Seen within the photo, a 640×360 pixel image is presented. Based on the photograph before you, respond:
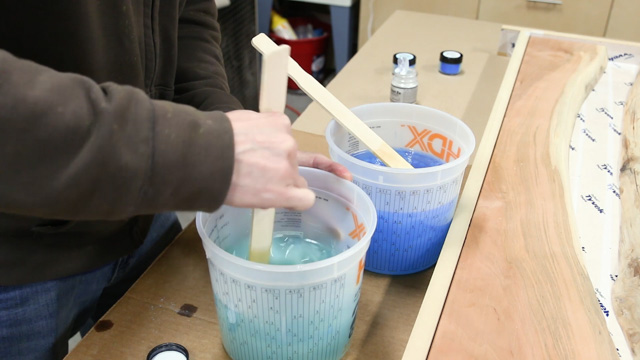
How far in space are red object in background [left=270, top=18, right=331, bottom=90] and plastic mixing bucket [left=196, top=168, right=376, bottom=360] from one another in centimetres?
189

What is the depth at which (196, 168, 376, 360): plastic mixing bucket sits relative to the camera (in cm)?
51

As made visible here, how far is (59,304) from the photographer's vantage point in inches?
27.8

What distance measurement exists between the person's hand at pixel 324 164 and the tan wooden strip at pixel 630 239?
347mm

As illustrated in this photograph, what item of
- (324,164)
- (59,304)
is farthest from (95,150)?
(59,304)

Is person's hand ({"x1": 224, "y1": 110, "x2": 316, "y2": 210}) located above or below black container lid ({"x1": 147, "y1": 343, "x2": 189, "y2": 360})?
above

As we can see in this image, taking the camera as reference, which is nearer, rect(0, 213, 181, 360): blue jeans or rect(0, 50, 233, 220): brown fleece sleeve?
rect(0, 50, 233, 220): brown fleece sleeve

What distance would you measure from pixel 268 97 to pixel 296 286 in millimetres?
172

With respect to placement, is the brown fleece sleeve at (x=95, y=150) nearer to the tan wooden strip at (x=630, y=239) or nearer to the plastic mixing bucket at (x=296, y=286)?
the plastic mixing bucket at (x=296, y=286)

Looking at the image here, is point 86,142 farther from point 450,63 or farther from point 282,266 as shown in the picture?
point 450,63

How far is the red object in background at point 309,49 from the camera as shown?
2521 mm

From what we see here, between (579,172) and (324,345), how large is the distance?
0.56m

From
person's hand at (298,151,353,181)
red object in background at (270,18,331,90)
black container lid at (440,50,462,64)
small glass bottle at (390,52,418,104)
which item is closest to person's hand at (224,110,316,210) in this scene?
person's hand at (298,151,353,181)

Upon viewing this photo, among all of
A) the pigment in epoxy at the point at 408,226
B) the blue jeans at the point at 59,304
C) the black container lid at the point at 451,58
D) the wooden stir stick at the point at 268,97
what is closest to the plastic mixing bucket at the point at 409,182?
the pigment in epoxy at the point at 408,226

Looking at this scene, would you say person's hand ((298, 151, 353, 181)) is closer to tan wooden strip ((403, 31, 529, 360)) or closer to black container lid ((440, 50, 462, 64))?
tan wooden strip ((403, 31, 529, 360))
